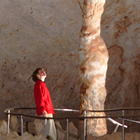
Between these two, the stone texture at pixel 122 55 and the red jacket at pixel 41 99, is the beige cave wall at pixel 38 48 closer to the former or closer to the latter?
the stone texture at pixel 122 55

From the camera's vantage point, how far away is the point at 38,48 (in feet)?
27.6

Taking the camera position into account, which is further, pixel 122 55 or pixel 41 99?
pixel 122 55

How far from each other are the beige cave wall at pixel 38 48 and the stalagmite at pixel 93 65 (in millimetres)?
2053

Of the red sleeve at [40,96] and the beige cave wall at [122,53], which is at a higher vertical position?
the beige cave wall at [122,53]

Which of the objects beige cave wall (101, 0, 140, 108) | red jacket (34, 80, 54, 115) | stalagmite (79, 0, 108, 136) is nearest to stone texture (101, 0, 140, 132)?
beige cave wall (101, 0, 140, 108)

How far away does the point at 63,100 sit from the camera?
882 cm

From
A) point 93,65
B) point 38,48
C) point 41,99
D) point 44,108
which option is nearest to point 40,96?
point 41,99

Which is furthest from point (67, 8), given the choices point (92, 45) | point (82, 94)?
point (82, 94)

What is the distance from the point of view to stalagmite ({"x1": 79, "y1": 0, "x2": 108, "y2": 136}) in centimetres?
596

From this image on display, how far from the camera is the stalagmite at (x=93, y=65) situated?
19.5ft

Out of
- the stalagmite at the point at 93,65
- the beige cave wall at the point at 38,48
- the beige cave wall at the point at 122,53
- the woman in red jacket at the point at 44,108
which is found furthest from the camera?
the beige cave wall at the point at 122,53

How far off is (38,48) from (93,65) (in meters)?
2.92

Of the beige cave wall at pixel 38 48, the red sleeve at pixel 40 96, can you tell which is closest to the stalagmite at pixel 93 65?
the red sleeve at pixel 40 96

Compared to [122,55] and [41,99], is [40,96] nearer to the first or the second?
[41,99]
